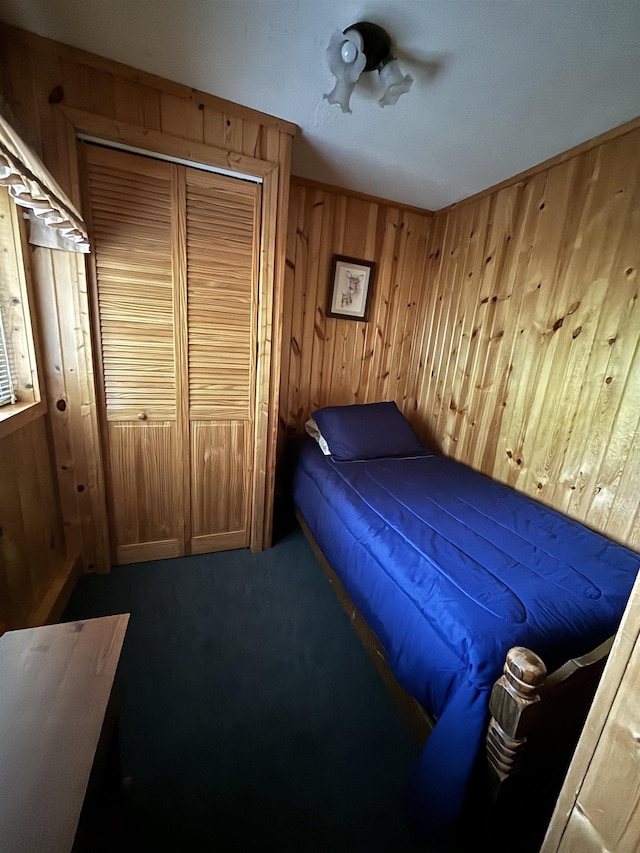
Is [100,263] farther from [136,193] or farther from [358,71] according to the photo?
[358,71]

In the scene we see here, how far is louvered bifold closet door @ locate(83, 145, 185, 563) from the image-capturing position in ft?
5.21

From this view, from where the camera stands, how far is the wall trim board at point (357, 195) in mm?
2273

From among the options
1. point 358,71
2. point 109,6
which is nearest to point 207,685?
point 358,71

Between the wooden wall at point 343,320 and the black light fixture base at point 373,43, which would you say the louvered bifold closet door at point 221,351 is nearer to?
the wooden wall at point 343,320

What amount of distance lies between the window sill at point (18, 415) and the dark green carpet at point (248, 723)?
0.93 meters

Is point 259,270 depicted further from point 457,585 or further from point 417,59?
point 457,585

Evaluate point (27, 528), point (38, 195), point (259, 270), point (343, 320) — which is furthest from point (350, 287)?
point (27, 528)

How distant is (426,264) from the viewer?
274cm

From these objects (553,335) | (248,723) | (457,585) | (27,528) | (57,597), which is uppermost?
(553,335)

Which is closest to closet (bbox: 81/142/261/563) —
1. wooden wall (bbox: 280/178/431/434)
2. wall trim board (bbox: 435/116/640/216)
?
wooden wall (bbox: 280/178/431/434)

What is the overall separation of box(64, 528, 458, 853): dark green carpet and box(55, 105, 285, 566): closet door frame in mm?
475

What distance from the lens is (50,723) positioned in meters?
0.58

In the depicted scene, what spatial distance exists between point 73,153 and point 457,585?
228cm

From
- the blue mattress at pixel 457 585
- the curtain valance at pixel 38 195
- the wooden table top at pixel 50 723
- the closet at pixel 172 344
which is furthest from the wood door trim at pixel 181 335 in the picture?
the wooden table top at pixel 50 723
